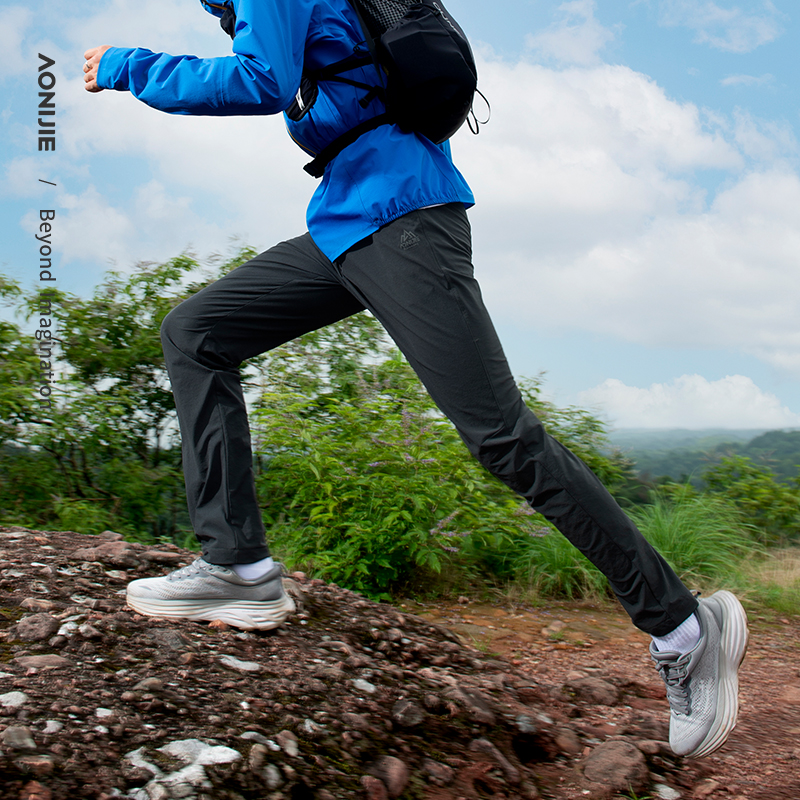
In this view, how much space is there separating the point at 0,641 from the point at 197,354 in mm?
992

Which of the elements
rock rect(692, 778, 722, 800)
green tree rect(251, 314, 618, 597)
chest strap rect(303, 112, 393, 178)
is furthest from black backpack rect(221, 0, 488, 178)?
green tree rect(251, 314, 618, 597)

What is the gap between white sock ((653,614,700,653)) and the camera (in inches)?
79.4

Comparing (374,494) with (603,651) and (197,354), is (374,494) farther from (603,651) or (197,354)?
(197,354)

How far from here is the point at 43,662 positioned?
1953 millimetres

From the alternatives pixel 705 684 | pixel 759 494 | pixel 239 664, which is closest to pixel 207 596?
pixel 239 664

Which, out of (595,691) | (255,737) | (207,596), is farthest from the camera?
(595,691)

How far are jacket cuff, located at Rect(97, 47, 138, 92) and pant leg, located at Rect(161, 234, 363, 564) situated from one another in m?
0.61

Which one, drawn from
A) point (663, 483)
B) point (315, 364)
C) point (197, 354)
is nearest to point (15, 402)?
point (315, 364)

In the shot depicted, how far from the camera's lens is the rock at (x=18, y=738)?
5.10ft

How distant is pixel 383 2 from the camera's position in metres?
2.03

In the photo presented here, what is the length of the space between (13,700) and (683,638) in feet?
5.55

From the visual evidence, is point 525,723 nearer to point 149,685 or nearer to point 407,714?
point 407,714

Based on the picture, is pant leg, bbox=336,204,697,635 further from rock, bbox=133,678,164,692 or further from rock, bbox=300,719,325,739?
rock, bbox=133,678,164,692

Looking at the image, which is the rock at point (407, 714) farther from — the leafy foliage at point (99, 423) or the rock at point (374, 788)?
the leafy foliage at point (99, 423)
